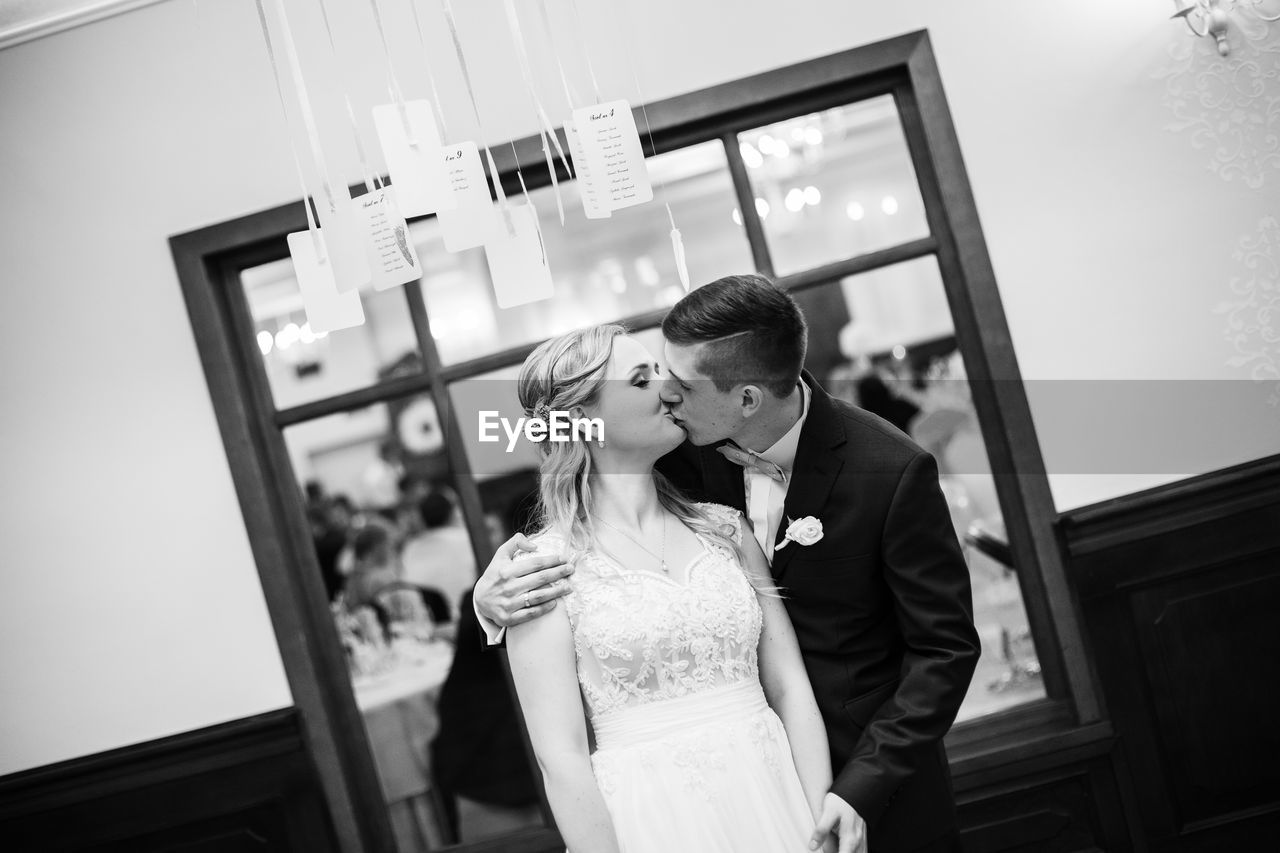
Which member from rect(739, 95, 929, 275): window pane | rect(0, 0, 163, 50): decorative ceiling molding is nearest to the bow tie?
rect(739, 95, 929, 275): window pane

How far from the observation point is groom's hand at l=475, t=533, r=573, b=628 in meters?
1.89

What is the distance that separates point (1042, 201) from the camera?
9.76ft

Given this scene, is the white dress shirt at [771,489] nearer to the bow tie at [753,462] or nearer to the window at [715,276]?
the bow tie at [753,462]

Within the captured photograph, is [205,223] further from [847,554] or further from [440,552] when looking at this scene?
[847,554]

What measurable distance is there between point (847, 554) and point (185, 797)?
213cm

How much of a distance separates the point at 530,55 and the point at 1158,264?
182 cm

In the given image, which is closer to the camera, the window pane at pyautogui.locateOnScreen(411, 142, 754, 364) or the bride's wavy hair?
the bride's wavy hair

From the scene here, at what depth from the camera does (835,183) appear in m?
3.17

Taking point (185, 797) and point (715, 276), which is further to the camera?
point (715, 276)

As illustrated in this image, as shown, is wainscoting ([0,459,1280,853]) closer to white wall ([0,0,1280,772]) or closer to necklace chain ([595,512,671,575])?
white wall ([0,0,1280,772])

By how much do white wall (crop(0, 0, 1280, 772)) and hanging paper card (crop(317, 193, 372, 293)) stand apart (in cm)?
116

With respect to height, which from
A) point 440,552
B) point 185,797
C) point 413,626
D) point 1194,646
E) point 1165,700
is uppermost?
point 440,552

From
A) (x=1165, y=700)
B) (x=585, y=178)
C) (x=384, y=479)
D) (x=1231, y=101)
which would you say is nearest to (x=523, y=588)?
(x=585, y=178)

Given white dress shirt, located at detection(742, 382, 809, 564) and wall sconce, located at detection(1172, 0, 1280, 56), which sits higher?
wall sconce, located at detection(1172, 0, 1280, 56)
